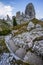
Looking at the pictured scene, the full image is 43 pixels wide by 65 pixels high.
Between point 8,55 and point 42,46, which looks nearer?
point 42,46

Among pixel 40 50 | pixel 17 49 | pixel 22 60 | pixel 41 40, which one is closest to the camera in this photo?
pixel 40 50

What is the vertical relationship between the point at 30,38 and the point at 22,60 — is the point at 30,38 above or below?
above

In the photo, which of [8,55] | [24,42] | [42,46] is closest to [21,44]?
[24,42]

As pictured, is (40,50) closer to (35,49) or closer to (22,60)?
(35,49)

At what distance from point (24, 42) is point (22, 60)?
5145mm

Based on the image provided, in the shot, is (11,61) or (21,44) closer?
(11,61)

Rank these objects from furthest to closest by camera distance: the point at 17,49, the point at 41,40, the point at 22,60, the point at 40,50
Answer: the point at 17,49, the point at 41,40, the point at 22,60, the point at 40,50

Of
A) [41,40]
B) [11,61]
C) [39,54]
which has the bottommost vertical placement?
[11,61]

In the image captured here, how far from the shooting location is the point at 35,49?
23547 mm

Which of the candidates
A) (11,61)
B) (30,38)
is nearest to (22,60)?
(11,61)

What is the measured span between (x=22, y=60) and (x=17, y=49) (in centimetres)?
449

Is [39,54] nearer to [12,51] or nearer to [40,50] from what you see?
[40,50]

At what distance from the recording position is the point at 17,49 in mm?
27922

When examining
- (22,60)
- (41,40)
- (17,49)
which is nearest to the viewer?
(22,60)
